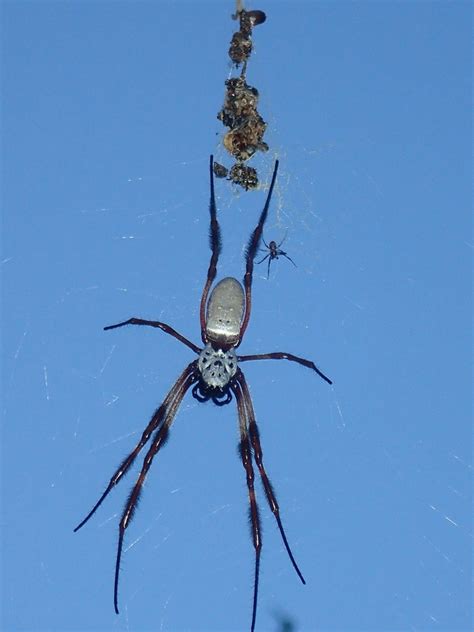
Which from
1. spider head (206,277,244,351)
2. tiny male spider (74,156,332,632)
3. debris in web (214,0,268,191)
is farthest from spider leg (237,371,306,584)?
debris in web (214,0,268,191)

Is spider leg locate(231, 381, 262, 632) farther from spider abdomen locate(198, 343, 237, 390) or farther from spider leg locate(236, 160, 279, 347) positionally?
spider leg locate(236, 160, 279, 347)

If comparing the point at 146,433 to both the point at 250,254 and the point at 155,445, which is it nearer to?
the point at 155,445

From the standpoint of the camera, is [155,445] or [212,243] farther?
[155,445]

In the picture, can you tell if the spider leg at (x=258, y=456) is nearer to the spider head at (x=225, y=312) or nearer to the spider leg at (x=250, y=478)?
the spider leg at (x=250, y=478)

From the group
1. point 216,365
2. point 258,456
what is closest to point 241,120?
point 216,365

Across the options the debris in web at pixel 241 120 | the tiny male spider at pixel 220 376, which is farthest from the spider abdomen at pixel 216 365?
the debris in web at pixel 241 120
